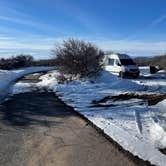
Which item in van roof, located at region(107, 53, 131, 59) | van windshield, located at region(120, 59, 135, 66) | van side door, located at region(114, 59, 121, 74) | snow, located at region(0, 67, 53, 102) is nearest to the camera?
snow, located at region(0, 67, 53, 102)

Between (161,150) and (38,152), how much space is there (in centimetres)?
292

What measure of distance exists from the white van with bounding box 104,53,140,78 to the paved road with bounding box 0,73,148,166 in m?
16.4

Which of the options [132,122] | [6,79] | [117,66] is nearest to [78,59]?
[117,66]

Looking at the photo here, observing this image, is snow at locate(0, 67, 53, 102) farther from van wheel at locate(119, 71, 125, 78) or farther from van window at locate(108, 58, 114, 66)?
van wheel at locate(119, 71, 125, 78)

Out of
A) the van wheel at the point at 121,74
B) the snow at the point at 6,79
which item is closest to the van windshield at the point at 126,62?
the van wheel at the point at 121,74

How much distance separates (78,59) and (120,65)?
5.02 meters

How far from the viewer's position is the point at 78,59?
82.1 feet

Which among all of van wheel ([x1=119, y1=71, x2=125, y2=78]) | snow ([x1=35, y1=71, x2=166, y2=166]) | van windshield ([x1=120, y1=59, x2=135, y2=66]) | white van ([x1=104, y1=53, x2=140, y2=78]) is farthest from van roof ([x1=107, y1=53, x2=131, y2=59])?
snow ([x1=35, y1=71, x2=166, y2=166])

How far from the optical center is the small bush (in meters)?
25.0

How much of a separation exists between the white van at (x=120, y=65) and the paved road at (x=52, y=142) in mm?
16434

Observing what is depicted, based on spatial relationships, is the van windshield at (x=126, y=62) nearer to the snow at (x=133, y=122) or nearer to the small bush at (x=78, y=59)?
the small bush at (x=78, y=59)

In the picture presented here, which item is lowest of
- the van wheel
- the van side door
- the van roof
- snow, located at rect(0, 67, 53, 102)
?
snow, located at rect(0, 67, 53, 102)

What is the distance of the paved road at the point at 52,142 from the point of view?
656 centimetres

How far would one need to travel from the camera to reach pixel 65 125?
9797 millimetres
